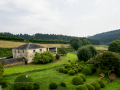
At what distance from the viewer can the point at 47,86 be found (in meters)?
13.1

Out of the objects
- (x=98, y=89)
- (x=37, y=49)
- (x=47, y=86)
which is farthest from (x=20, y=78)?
(x=37, y=49)

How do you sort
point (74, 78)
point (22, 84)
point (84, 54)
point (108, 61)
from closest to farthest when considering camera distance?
1. point (22, 84)
2. point (74, 78)
3. point (108, 61)
4. point (84, 54)

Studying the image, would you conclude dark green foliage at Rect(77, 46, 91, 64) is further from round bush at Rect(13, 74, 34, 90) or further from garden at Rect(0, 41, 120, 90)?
round bush at Rect(13, 74, 34, 90)

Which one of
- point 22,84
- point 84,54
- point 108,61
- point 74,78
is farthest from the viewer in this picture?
point 84,54

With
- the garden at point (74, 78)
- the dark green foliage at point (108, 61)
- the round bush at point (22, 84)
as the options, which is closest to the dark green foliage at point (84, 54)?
the garden at point (74, 78)

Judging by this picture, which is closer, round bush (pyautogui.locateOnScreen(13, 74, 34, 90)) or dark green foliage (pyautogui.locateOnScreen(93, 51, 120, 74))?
round bush (pyautogui.locateOnScreen(13, 74, 34, 90))

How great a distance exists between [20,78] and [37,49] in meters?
19.8

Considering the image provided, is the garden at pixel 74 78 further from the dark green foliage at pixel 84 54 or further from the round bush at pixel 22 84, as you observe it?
the dark green foliage at pixel 84 54

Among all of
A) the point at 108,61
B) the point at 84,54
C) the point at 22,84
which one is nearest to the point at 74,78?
the point at 108,61

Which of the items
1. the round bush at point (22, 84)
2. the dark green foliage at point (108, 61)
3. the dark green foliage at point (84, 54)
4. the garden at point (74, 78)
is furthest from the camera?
the dark green foliage at point (84, 54)

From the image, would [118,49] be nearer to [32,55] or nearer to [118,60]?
[118,60]

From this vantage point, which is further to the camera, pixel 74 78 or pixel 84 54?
pixel 84 54

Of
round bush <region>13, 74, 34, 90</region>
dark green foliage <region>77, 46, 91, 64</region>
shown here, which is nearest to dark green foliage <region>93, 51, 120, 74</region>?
dark green foliage <region>77, 46, 91, 64</region>

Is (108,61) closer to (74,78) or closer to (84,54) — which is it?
(74,78)
